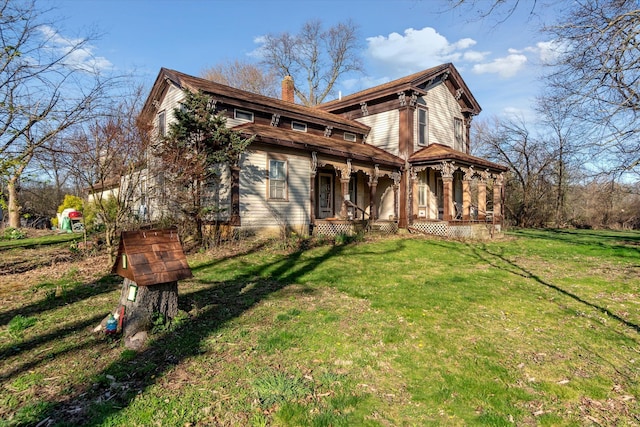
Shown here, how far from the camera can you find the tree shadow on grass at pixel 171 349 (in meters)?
3.32

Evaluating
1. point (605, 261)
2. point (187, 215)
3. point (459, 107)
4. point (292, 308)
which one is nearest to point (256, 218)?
point (187, 215)

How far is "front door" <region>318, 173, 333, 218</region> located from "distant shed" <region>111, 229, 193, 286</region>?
12.7 metres

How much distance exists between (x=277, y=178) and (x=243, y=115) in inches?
124

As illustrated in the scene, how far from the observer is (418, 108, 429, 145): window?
19.1m

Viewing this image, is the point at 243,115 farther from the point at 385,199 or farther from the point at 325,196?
the point at 385,199

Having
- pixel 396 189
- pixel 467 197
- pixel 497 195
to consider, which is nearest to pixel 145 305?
pixel 396 189

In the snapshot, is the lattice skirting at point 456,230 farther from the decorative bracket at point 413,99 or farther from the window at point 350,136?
the decorative bracket at point 413,99

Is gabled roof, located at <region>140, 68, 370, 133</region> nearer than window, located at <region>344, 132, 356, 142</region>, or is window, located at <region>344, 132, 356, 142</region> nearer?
gabled roof, located at <region>140, 68, 370, 133</region>

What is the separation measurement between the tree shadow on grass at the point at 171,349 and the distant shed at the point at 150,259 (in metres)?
0.82

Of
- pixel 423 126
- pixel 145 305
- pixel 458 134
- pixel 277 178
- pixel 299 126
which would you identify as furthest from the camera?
pixel 458 134

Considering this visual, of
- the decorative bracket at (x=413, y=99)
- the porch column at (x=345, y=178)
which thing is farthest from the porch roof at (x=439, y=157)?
the porch column at (x=345, y=178)

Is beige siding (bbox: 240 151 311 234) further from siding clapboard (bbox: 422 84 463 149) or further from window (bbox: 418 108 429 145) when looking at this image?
siding clapboard (bbox: 422 84 463 149)

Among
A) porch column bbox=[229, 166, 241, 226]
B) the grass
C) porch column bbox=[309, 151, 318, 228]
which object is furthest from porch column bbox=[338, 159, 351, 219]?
the grass

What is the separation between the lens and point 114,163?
970 centimetres
